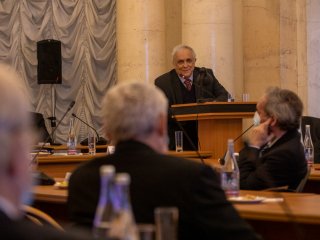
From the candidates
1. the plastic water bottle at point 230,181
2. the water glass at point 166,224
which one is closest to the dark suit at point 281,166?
the plastic water bottle at point 230,181

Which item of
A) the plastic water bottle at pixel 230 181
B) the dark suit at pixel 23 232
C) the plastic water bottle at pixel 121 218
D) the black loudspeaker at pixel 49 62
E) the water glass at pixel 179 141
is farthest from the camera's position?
the black loudspeaker at pixel 49 62

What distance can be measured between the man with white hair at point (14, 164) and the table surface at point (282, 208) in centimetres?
200

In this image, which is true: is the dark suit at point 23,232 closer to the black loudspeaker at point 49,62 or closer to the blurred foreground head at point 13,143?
the blurred foreground head at point 13,143

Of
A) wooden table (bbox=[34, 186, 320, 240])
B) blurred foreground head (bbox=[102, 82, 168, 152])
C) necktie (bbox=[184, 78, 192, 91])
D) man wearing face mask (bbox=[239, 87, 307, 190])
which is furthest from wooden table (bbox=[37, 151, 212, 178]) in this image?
blurred foreground head (bbox=[102, 82, 168, 152])

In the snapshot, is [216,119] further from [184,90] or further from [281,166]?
[281,166]

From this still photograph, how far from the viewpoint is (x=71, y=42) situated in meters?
15.1

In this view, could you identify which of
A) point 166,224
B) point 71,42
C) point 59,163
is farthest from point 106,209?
point 71,42

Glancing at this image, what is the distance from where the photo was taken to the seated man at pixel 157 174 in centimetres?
332

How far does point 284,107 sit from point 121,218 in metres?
4.12

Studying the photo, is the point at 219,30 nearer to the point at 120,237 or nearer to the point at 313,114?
the point at 313,114

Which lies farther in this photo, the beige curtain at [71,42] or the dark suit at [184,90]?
the beige curtain at [71,42]

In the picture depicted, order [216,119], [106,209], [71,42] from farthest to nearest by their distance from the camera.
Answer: [71,42], [216,119], [106,209]

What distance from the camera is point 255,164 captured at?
5980 millimetres

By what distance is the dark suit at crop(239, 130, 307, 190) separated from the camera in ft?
19.2
